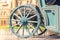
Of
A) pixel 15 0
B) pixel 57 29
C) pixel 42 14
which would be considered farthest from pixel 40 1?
pixel 15 0

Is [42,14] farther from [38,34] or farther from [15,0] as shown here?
[15,0]

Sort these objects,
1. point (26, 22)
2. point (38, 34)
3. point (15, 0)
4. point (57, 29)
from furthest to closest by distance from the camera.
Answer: point (15, 0)
point (38, 34)
point (26, 22)
point (57, 29)

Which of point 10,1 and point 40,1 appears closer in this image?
point 40,1

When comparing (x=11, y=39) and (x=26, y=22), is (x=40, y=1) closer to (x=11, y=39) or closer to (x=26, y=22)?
(x=26, y=22)

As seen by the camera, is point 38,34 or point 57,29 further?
point 38,34

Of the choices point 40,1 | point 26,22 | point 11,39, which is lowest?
point 11,39

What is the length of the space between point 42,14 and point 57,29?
642 millimetres

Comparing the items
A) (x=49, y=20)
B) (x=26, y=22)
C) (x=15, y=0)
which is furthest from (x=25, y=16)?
(x=15, y=0)

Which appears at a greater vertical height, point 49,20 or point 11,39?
point 49,20

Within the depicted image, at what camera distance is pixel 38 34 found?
8258 mm

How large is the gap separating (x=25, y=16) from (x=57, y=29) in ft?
3.53

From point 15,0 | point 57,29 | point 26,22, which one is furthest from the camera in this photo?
point 15,0

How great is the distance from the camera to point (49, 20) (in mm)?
7398

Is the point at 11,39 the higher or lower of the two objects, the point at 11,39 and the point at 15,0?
the lower
